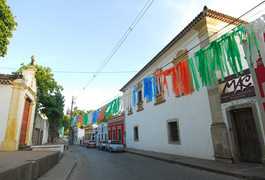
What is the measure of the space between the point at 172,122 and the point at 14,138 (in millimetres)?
10724

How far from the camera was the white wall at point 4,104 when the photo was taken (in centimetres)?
977

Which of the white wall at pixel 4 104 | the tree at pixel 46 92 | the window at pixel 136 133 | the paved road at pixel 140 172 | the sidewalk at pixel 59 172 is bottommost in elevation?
the paved road at pixel 140 172

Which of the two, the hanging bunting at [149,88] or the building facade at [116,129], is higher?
the hanging bunting at [149,88]

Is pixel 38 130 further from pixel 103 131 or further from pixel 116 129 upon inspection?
pixel 103 131

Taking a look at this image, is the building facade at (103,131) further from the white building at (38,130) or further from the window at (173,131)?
the window at (173,131)

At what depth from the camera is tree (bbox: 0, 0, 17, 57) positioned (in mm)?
8570

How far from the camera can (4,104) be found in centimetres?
1009

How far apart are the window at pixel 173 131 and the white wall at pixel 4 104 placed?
11092mm

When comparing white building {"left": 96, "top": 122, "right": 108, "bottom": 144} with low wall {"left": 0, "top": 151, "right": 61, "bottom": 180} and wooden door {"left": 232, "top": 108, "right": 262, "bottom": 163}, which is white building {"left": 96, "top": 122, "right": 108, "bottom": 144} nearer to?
low wall {"left": 0, "top": 151, "right": 61, "bottom": 180}

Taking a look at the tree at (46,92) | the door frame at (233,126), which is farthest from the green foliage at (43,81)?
the door frame at (233,126)

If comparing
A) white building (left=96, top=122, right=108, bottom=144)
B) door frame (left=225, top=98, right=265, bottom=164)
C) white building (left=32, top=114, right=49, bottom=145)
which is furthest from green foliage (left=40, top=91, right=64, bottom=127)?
door frame (left=225, top=98, right=265, bottom=164)

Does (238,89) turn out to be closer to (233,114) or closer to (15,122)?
(233,114)

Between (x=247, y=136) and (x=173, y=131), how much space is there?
5464 millimetres

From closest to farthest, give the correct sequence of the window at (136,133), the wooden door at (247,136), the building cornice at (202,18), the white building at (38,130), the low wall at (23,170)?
1. the low wall at (23,170)
2. the wooden door at (247,136)
3. the building cornice at (202,18)
4. the window at (136,133)
5. the white building at (38,130)
